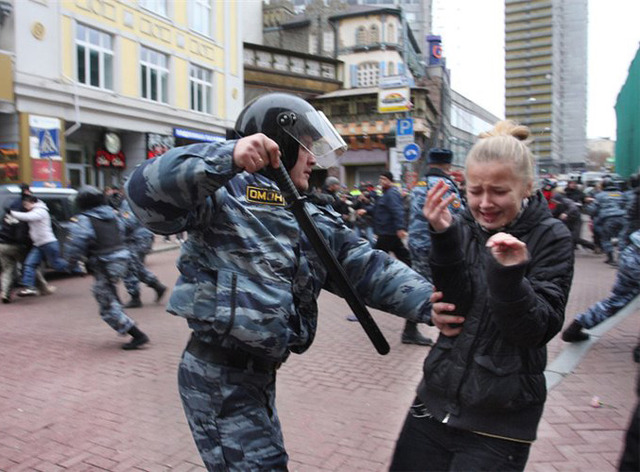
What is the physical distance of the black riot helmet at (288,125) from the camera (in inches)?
77.5

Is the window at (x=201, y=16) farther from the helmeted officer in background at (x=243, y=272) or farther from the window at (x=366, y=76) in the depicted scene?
the helmeted officer in background at (x=243, y=272)

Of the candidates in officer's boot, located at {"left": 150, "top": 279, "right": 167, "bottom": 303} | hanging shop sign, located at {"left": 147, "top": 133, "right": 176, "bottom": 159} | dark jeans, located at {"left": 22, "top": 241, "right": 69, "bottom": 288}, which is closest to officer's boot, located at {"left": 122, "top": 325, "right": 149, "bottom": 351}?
officer's boot, located at {"left": 150, "top": 279, "right": 167, "bottom": 303}

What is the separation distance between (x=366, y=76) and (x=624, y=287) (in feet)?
121

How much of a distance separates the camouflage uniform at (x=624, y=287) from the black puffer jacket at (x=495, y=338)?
4.22 meters

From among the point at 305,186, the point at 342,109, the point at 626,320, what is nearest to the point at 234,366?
the point at 305,186

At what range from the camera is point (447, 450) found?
5.98ft

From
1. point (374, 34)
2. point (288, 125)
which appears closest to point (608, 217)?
point (288, 125)

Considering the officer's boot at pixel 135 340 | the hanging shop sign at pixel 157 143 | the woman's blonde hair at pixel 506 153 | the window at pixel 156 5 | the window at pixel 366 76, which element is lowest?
the officer's boot at pixel 135 340

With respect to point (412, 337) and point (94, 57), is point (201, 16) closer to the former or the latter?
point (94, 57)

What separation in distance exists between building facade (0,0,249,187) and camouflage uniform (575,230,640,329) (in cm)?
1522

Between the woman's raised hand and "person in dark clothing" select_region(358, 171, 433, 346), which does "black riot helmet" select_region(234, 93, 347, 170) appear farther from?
"person in dark clothing" select_region(358, 171, 433, 346)

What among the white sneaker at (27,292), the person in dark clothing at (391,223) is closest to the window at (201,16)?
the white sneaker at (27,292)

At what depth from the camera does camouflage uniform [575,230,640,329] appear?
5.38 metres

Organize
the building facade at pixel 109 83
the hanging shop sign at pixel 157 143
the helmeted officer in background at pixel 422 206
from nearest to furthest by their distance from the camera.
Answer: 1. the helmeted officer in background at pixel 422 206
2. the building facade at pixel 109 83
3. the hanging shop sign at pixel 157 143
